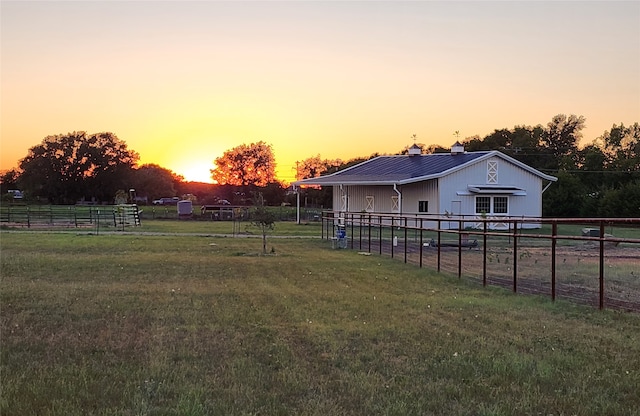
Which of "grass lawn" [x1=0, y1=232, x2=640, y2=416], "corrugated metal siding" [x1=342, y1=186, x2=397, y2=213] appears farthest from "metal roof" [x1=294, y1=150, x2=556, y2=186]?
"grass lawn" [x1=0, y1=232, x2=640, y2=416]

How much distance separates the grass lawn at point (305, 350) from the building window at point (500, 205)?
92.0ft

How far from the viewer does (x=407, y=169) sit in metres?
A: 40.3

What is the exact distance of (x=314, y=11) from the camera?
61.7 ft

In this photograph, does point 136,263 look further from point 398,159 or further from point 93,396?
point 398,159

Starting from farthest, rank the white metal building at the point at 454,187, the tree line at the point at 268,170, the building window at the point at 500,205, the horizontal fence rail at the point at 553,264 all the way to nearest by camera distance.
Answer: the tree line at the point at 268,170 → the building window at the point at 500,205 → the white metal building at the point at 454,187 → the horizontal fence rail at the point at 553,264

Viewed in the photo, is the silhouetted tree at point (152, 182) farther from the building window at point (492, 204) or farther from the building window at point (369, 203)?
the building window at point (492, 204)

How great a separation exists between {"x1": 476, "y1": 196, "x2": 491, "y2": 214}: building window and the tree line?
12.5 metres

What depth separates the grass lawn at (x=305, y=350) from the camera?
4.71 metres

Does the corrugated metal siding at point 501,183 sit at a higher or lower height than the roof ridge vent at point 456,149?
lower

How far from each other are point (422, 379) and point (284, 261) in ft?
37.2

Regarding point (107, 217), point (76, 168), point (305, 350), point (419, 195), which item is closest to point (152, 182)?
point (76, 168)

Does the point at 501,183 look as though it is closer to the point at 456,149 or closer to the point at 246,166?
the point at 456,149

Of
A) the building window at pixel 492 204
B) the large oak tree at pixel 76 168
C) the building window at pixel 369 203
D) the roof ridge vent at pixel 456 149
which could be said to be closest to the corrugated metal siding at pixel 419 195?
the building window at pixel 369 203

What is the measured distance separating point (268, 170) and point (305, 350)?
293 ft
